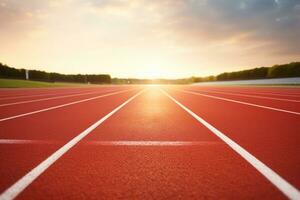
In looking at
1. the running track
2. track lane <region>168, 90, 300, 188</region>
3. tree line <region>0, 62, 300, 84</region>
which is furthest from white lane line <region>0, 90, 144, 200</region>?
tree line <region>0, 62, 300, 84</region>

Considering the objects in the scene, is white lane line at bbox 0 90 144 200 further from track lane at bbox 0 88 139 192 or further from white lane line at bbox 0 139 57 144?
white lane line at bbox 0 139 57 144

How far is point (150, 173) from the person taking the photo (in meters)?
3.27

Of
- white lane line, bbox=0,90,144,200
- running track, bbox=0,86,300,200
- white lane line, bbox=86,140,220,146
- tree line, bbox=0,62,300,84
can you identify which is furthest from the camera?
tree line, bbox=0,62,300,84

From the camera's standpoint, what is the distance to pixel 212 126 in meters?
6.50

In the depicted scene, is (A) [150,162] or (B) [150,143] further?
(B) [150,143]

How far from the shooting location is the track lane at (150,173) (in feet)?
8.84

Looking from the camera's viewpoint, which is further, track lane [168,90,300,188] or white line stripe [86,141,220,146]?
white line stripe [86,141,220,146]

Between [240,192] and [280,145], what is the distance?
89.1 inches

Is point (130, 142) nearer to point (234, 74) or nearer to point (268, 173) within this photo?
point (268, 173)

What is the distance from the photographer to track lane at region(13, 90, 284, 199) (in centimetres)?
270

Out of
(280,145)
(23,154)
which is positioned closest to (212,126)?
(280,145)

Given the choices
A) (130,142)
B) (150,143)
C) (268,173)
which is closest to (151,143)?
(150,143)

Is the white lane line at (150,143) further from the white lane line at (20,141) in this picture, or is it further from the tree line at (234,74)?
the tree line at (234,74)

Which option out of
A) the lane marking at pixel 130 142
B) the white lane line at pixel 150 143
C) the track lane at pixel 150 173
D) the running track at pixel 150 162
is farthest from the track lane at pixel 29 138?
the white lane line at pixel 150 143
